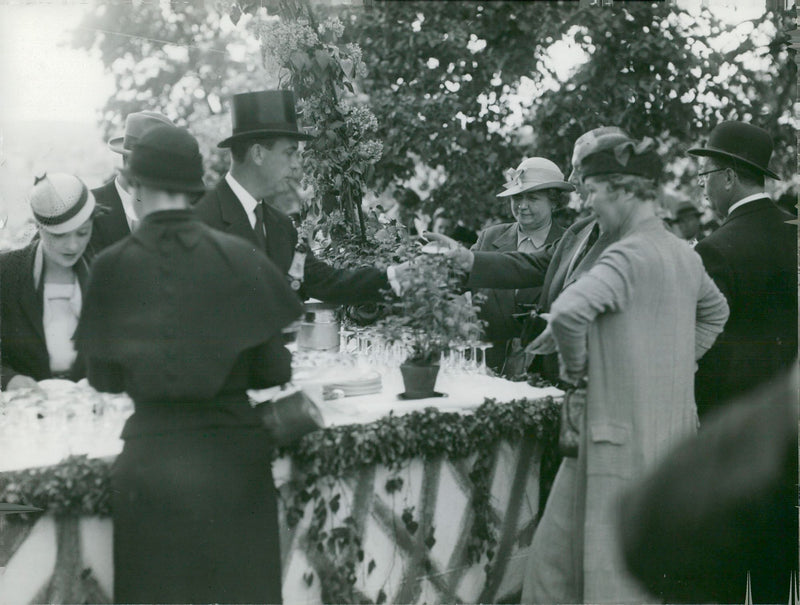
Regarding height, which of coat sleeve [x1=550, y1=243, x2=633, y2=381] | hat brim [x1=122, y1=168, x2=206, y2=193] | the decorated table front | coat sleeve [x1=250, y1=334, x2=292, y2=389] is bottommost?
the decorated table front

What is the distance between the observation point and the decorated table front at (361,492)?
2.35m

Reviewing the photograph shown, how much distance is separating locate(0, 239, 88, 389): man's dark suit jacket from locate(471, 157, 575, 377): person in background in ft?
7.45

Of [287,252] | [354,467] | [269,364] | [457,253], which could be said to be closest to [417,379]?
[354,467]

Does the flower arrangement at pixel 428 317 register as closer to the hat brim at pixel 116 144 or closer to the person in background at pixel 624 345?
the person in background at pixel 624 345

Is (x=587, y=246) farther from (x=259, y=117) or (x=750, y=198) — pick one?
(x=259, y=117)

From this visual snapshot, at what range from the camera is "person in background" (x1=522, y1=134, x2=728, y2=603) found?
8.59 ft

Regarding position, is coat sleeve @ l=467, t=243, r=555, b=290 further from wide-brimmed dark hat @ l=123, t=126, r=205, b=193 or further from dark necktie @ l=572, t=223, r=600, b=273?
wide-brimmed dark hat @ l=123, t=126, r=205, b=193

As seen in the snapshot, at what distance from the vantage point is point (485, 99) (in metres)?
4.83

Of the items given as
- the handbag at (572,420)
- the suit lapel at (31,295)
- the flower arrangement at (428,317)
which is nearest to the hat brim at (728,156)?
the flower arrangement at (428,317)

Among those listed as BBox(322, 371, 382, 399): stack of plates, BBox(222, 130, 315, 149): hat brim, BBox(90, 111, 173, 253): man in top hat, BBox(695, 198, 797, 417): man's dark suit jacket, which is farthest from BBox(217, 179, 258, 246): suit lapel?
BBox(695, 198, 797, 417): man's dark suit jacket

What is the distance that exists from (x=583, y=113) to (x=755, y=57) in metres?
1.16

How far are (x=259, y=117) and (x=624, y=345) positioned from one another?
1.52 meters

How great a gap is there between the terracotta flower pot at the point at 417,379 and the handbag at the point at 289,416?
0.68 meters

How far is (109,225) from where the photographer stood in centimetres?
250
